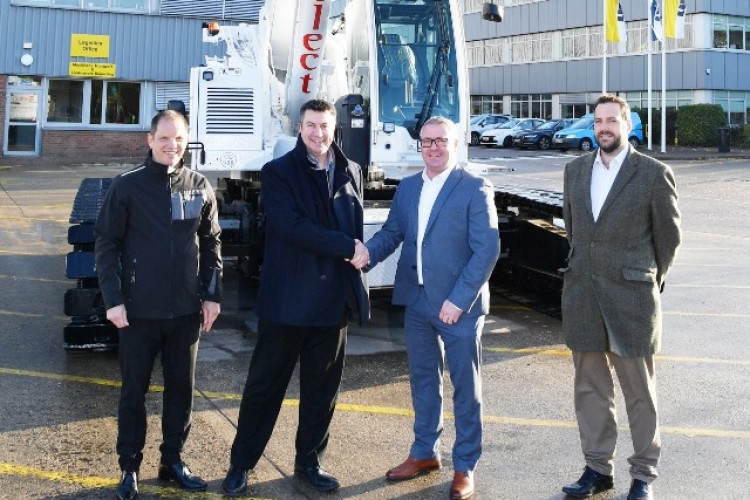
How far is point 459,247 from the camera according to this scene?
17.7 ft

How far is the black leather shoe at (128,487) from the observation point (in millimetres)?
5129

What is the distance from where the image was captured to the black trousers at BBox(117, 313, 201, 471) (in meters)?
5.25

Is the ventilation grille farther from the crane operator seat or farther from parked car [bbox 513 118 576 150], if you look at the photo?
parked car [bbox 513 118 576 150]

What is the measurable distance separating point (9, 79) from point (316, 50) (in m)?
25.1

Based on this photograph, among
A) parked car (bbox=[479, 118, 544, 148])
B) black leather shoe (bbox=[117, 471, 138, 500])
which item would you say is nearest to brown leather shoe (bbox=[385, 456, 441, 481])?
black leather shoe (bbox=[117, 471, 138, 500])

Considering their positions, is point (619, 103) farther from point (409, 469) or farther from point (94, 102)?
point (94, 102)

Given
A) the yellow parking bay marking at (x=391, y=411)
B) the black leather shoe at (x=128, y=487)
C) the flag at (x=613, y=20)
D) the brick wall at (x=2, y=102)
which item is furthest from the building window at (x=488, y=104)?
the black leather shoe at (x=128, y=487)

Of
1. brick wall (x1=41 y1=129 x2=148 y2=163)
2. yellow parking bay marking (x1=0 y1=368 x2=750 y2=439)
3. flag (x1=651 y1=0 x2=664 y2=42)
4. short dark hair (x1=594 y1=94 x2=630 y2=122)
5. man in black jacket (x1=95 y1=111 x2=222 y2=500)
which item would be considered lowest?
yellow parking bay marking (x1=0 y1=368 x2=750 y2=439)

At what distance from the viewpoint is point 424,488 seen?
5.41 meters

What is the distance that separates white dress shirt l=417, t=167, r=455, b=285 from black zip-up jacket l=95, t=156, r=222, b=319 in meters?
1.25

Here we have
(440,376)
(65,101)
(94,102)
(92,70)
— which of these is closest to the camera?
(440,376)

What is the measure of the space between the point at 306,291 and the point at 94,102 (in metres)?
30.3

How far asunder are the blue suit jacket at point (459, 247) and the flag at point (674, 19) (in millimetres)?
38386

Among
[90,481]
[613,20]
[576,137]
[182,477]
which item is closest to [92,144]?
[576,137]
